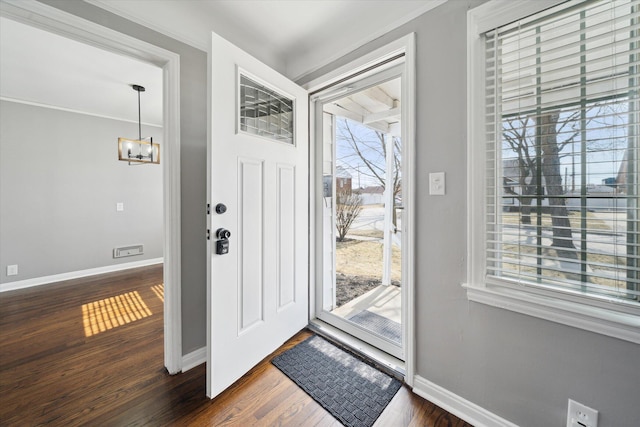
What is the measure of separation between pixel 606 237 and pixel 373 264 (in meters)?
1.62

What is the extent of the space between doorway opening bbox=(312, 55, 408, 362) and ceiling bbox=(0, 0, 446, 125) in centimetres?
41

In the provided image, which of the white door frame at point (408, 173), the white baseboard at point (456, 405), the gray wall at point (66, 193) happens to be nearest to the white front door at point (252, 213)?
the white door frame at point (408, 173)

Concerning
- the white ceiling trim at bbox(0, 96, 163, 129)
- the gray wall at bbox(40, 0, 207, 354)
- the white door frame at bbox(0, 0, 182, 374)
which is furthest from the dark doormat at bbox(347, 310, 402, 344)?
the white ceiling trim at bbox(0, 96, 163, 129)

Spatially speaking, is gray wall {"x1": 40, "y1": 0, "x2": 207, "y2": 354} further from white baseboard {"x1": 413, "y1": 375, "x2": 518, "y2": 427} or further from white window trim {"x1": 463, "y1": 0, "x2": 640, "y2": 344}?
white window trim {"x1": 463, "y1": 0, "x2": 640, "y2": 344}

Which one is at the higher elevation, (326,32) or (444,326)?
(326,32)

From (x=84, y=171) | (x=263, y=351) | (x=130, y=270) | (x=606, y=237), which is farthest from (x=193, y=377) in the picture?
(x=84, y=171)

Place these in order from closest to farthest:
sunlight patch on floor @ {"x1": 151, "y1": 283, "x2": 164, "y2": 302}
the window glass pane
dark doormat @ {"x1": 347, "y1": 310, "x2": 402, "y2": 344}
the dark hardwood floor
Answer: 1. the dark hardwood floor
2. the window glass pane
3. dark doormat @ {"x1": 347, "y1": 310, "x2": 402, "y2": 344}
4. sunlight patch on floor @ {"x1": 151, "y1": 283, "x2": 164, "y2": 302}

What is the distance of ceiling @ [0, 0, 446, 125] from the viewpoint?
1553 mm

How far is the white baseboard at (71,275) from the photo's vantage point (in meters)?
3.25

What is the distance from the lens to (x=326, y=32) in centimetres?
186

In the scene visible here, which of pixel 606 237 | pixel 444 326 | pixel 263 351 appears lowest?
pixel 263 351

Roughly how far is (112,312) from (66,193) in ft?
7.48

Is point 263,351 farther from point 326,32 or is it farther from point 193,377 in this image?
point 326,32

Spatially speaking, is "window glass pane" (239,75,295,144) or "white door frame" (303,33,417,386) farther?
"window glass pane" (239,75,295,144)
